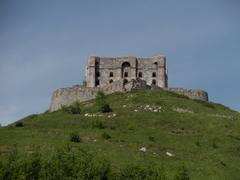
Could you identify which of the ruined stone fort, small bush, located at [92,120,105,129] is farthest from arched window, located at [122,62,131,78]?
small bush, located at [92,120,105,129]

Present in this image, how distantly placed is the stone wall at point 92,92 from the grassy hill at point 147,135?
4958 millimetres

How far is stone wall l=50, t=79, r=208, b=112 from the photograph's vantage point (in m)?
92.9

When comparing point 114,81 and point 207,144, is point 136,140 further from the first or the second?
point 114,81

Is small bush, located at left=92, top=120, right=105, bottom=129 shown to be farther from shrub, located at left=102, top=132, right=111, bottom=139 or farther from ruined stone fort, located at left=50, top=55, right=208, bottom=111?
ruined stone fort, located at left=50, top=55, right=208, bottom=111

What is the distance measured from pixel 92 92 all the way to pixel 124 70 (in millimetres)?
9421

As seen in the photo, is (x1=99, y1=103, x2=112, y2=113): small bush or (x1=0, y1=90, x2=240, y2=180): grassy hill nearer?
(x1=0, y1=90, x2=240, y2=180): grassy hill

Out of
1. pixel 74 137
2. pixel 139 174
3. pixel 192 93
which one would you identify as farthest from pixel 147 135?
pixel 192 93

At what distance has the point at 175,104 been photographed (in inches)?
3300

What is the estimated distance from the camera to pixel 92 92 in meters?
94.4

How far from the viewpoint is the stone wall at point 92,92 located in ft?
305

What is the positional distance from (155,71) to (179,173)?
2174 inches

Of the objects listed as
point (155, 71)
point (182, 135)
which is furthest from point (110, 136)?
point (155, 71)

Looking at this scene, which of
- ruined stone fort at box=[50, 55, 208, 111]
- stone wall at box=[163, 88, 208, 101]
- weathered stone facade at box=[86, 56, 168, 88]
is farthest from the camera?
weathered stone facade at box=[86, 56, 168, 88]

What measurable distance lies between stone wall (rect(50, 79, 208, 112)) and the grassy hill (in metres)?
4.96
